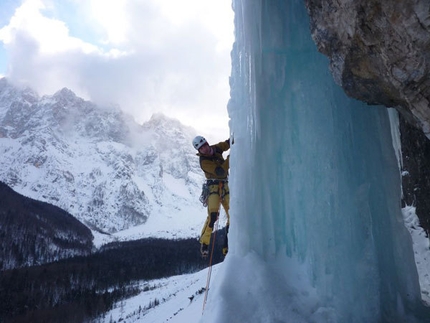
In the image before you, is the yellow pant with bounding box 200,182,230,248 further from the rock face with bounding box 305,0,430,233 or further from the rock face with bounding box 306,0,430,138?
the rock face with bounding box 306,0,430,138

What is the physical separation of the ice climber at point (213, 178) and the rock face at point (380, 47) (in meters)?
2.95

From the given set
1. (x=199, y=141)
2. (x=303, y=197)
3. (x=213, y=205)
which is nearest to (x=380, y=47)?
(x=303, y=197)

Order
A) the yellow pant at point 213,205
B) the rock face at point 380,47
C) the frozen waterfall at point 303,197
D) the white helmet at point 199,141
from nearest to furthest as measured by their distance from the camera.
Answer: the rock face at point 380,47 < the frozen waterfall at point 303,197 < the yellow pant at point 213,205 < the white helmet at point 199,141

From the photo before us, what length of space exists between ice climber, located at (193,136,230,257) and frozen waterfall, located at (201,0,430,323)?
1.40 m

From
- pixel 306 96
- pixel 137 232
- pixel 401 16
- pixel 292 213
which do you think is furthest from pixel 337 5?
pixel 137 232

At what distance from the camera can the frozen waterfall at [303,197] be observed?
4227 millimetres

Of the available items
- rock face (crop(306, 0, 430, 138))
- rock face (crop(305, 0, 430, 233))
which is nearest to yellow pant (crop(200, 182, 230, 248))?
rock face (crop(305, 0, 430, 233))

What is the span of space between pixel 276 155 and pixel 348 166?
951mm

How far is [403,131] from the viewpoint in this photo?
4363 millimetres

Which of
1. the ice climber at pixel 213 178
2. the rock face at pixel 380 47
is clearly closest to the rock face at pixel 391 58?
the rock face at pixel 380 47

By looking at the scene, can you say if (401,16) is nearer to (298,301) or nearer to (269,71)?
(269,71)

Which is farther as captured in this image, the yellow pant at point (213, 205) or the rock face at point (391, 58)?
the yellow pant at point (213, 205)

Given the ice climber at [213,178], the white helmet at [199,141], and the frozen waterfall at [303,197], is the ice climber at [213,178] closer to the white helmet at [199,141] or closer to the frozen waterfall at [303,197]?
the white helmet at [199,141]

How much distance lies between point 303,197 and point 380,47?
214 centimetres
